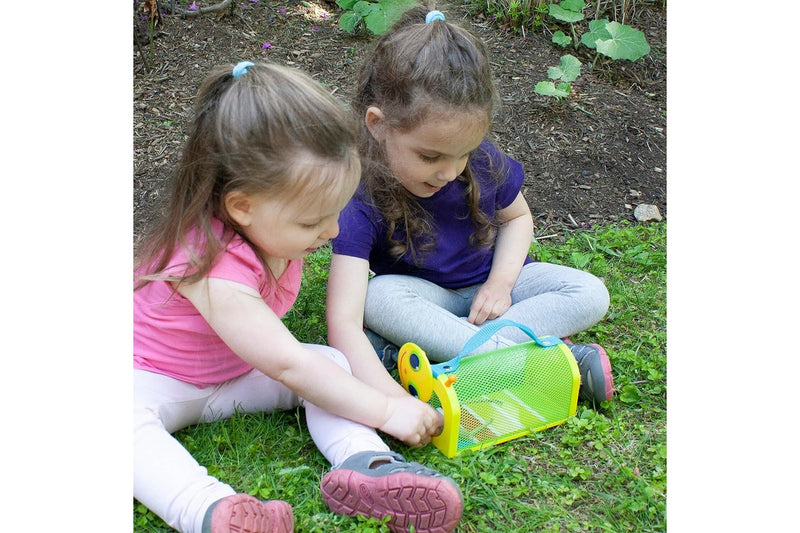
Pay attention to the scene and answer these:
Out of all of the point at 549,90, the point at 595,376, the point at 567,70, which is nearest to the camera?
the point at 595,376

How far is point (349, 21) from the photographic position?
15.3 ft

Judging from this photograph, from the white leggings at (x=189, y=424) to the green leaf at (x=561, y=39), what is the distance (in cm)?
319

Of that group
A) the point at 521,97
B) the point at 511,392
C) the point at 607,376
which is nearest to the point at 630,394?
the point at 607,376

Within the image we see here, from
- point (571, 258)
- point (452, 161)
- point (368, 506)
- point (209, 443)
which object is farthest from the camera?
point (571, 258)

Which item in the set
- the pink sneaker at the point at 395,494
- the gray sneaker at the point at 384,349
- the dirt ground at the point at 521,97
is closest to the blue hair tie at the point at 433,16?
the gray sneaker at the point at 384,349

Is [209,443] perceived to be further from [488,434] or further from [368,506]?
[488,434]

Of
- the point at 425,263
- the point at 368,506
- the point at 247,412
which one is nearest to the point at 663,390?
the point at 425,263

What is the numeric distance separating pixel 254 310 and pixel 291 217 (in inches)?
9.6

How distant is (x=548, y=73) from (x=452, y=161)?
2.45 metres

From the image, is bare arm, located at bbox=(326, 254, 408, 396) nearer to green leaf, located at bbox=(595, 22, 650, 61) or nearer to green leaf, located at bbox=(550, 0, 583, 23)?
green leaf, located at bbox=(595, 22, 650, 61)

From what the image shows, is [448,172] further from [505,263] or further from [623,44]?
[623,44]

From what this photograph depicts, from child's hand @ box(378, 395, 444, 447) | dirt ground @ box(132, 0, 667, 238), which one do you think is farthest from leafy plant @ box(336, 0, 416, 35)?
child's hand @ box(378, 395, 444, 447)

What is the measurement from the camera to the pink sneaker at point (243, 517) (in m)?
1.64

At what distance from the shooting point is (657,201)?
3943 millimetres
